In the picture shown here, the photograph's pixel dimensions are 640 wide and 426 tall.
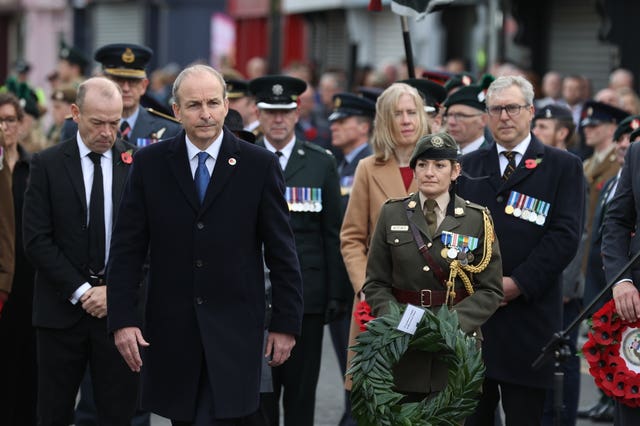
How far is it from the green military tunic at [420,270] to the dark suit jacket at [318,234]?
4.86 feet

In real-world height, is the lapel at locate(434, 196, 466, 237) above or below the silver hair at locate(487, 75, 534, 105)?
below

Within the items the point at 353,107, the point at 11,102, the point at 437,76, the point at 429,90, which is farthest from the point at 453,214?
the point at 437,76

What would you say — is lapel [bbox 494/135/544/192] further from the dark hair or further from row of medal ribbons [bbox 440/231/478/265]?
the dark hair

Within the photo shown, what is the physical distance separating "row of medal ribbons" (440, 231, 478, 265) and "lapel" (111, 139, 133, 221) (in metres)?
1.85

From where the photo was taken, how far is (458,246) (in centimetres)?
760

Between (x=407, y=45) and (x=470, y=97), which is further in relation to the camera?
(x=407, y=45)

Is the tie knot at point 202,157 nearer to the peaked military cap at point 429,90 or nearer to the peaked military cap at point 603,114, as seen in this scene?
the peaked military cap at point 429,90

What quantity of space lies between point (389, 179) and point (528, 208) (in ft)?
3.05

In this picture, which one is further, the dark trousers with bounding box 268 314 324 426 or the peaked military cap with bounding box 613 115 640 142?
the peaked military cap with bounding box 613 115 640 142

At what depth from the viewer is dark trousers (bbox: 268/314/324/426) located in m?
9.12

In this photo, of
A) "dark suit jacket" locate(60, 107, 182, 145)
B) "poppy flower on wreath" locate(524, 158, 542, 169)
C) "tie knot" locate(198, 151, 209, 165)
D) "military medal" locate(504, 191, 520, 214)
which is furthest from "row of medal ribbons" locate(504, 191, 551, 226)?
"dark suit jacket" locate(60, 107, 182, 145)

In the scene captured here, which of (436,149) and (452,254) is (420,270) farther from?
(436,149)

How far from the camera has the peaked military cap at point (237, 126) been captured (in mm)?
8594

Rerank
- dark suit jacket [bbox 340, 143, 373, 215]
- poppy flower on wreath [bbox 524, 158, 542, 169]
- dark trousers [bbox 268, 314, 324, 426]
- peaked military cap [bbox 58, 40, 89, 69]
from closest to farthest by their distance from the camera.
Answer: poppy flower on wreath [bbox 524, 158, 542, 169] → dark trousers [bbox 268, 314, 324, 426] → dark suit jacket [bbox 340, 143, 373, 215] → peaked military cap [bbox 58, 40, 89, 69]
